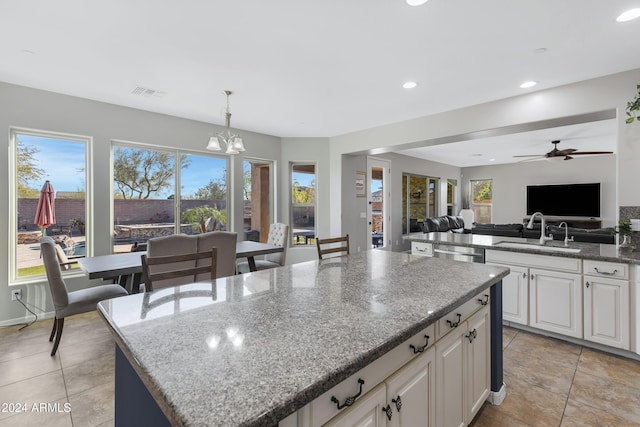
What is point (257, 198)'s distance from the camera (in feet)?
18.3

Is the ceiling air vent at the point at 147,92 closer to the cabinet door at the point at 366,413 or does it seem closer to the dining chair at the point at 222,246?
the dining chair at the point at 222,246

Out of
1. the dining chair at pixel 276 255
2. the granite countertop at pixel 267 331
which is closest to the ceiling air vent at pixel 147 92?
the dining chair at pixel 276 255

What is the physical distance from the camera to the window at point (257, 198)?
5.36 meters

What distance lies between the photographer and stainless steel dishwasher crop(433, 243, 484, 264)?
3.28m

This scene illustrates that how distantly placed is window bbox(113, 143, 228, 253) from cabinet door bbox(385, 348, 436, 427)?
4.20 meters

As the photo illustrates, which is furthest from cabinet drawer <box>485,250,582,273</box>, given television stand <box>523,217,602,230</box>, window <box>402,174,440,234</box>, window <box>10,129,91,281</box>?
television stand <box>523,217,602,230</box>

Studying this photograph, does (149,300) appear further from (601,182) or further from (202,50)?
(601,182)

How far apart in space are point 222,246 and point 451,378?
2198 mm

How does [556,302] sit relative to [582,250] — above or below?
below

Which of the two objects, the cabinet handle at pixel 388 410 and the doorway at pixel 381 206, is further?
the doorway at pixel 381 206

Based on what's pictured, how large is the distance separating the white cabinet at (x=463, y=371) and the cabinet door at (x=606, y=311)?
1.51 meters

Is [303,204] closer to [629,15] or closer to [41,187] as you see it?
[41,187]

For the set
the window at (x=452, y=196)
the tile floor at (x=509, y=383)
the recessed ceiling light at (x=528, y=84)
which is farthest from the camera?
the window at (x=452, y=196)

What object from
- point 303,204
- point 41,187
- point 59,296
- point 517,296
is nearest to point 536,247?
point 517,296
